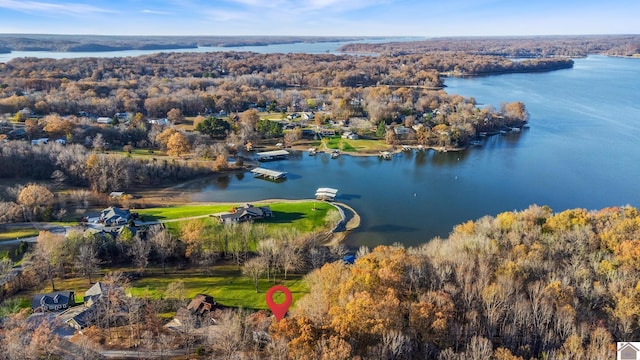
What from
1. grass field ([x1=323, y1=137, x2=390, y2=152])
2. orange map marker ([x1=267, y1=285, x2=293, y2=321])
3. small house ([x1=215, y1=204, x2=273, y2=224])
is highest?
grass field ([x1=323, y1=137, x2=390, y2=152])

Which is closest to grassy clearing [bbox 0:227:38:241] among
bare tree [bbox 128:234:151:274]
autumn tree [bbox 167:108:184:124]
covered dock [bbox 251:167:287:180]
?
bare tree [bbox 128:234:151:274]

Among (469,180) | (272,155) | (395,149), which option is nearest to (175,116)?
(272,155)

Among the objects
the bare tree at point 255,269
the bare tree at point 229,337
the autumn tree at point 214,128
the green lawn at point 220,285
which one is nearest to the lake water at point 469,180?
the bare tree at point 255,269

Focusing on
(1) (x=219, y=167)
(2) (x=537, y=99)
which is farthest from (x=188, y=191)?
(2) (x=537, y=99)

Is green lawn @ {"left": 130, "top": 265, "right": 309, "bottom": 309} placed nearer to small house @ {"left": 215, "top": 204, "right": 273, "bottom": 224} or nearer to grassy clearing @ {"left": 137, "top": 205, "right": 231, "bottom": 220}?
small house @ {"left": 215, "top": 204, "right": 273, "bottom": 224}

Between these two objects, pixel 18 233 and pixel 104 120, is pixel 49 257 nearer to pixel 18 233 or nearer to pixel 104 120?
pixel 18 233
